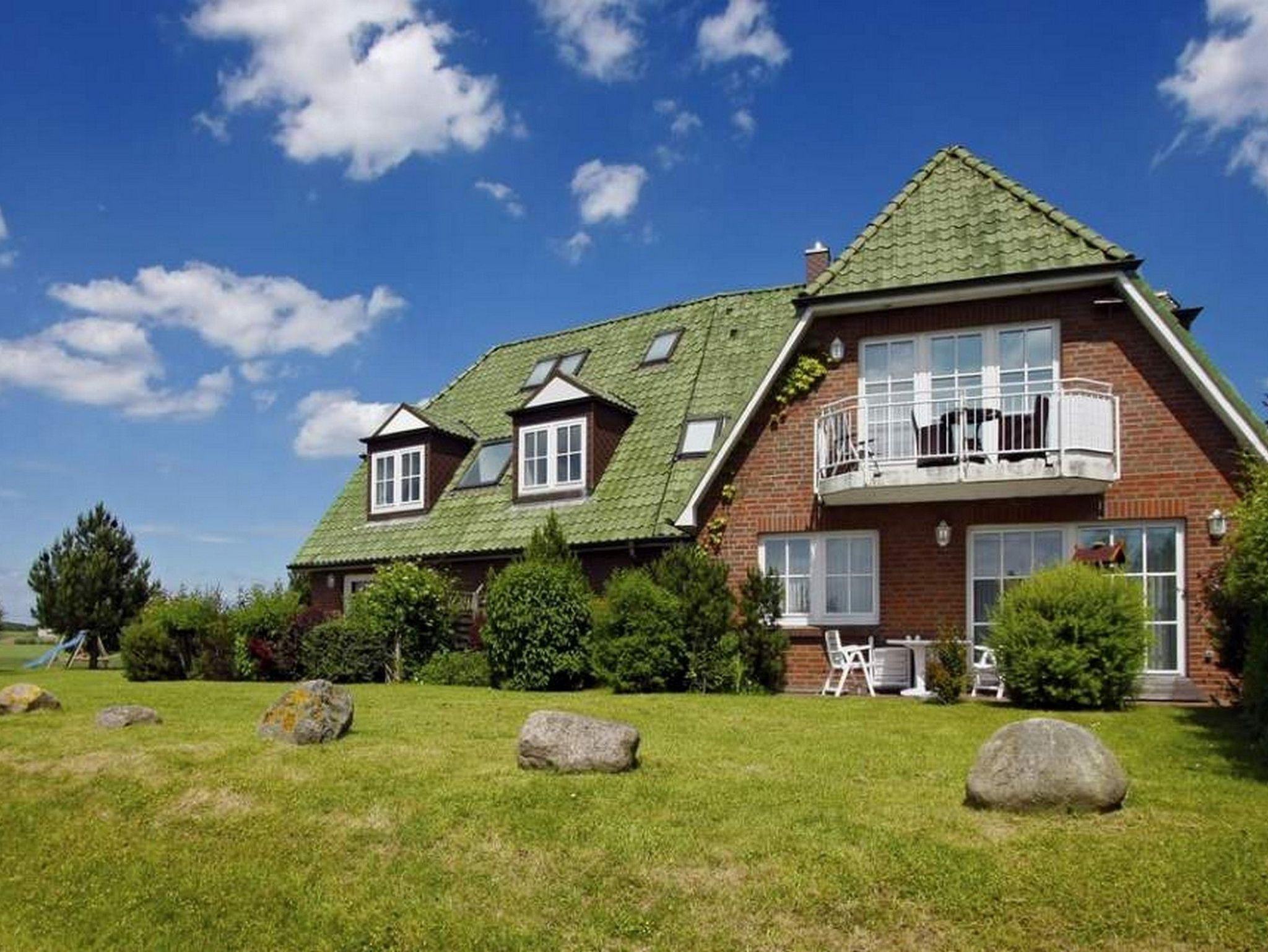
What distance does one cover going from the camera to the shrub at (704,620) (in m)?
17.2

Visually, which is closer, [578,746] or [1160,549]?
[578,746]

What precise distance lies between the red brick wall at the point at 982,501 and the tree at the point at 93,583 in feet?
72.7

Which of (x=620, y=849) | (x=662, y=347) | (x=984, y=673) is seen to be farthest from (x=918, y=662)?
(x=620, y=849)

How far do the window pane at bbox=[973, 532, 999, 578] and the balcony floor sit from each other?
67cm

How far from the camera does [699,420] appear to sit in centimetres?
2133

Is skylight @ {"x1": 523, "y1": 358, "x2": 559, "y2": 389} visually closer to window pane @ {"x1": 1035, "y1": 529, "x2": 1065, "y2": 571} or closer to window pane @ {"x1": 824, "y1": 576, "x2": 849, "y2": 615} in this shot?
window pane @ {"x1": 824, "y1": 576, "x2": 849, "y2": 615}

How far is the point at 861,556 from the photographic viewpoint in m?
18.0

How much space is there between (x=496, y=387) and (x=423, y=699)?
468 inches

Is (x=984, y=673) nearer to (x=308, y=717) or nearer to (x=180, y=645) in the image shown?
(x=308, y=717)

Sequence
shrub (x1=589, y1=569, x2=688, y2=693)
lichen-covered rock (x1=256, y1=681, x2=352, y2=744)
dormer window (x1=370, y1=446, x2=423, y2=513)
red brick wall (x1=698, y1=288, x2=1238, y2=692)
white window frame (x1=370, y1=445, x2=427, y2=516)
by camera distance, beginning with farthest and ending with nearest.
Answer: dormer window (x1=370, y1=446, x2=423, y2=513), white window frame (x1=370, y1=445, x2=427, y2=516), shrub (x1=589, y1=569, x2=688, y2=693), red brick wall (x1=698, y1=288, x2=1238, y2=692), lichen-covered rock (x1=256, y1=681, x2=352, y2=744)

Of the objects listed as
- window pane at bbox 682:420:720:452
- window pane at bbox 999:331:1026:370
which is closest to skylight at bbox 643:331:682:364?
window pane at bbox 682:420:720:452

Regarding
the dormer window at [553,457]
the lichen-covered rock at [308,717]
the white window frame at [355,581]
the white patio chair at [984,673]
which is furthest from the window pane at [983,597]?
the white window frame at [355,581]

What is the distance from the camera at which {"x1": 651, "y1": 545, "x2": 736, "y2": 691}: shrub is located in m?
17.2

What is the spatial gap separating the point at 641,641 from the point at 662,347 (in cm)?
898
